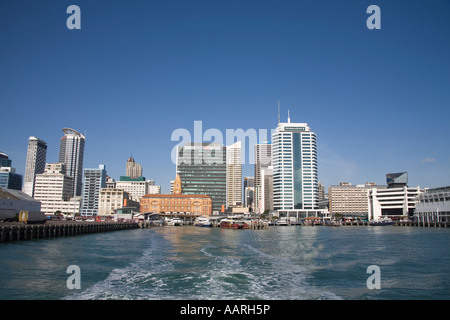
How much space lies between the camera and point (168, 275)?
28.0 metres

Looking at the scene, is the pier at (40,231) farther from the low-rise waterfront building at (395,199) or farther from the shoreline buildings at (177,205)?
the low-rise waterfront building at (395,199)

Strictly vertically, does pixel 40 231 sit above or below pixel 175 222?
above

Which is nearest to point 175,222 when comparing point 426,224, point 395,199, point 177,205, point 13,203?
point 177,205

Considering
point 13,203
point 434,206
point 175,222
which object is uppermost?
point 434,206

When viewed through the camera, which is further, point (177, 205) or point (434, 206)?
point (177, 205)

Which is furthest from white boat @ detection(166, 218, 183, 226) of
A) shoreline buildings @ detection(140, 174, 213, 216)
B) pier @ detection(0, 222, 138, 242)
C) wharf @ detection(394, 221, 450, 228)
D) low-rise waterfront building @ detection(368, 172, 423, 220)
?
low-rise waterfront building @ detection(368, 172, 423, 220)

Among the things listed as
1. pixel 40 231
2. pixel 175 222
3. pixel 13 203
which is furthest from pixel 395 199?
pixel 13 203

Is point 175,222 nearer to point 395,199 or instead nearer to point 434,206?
point 434,206

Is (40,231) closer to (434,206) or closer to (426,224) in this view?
(426,224)

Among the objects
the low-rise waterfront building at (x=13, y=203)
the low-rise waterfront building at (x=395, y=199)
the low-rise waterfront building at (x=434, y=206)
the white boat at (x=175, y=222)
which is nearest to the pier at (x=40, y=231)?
the low-rise waterfront building at (x=13, y=203)

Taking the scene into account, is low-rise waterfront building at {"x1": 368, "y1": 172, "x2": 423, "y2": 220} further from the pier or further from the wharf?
the pier

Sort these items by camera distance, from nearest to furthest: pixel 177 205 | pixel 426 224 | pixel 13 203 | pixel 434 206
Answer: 1. pixel 13 203
2. pixel 426 224
3. pixel 434 206
4. pixel 177 205

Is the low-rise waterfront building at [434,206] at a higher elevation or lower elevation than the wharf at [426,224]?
higher

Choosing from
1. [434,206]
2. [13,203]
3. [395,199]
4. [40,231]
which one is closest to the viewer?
[40,231]
